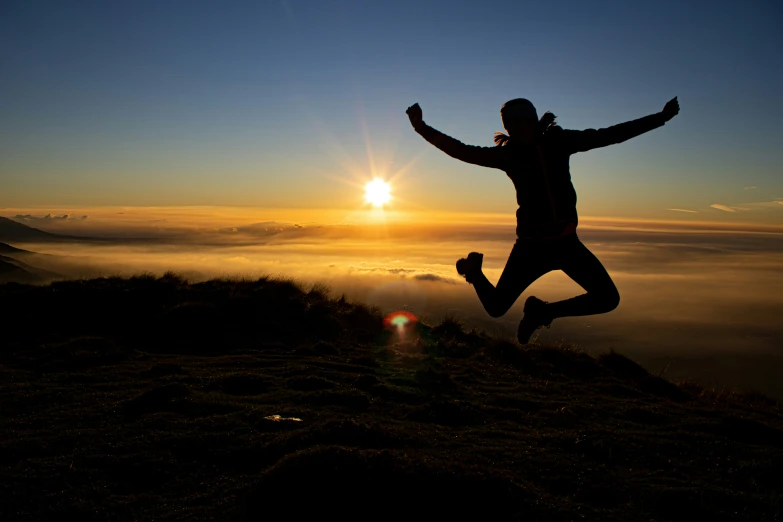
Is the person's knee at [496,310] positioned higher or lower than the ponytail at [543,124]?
lower

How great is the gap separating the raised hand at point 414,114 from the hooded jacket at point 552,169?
1.07 metres

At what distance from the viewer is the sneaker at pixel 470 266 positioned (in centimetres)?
596

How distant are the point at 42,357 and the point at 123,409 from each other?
210 inches

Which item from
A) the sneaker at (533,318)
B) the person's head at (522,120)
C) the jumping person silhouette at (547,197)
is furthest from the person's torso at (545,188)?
the sneaker at (533,318)

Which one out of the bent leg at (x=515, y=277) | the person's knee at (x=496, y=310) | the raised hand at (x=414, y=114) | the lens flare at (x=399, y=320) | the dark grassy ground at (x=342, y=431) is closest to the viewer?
the dark grassy ground at (x=342, y=431)

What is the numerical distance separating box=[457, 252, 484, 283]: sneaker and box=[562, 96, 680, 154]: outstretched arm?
1.53 m

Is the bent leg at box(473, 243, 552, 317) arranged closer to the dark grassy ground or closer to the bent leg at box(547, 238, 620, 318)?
the bent leg at box(547, 238, 620, 318)

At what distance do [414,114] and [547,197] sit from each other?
1793 millimetres

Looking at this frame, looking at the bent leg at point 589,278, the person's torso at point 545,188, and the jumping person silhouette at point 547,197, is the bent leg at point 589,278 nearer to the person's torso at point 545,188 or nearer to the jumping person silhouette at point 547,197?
the jumping person silhouette at point 547,197

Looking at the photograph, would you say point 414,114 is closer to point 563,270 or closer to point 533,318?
point 563,270

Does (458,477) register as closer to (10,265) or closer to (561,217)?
(561,217)

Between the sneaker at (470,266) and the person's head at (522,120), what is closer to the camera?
the person's head at (522,120)

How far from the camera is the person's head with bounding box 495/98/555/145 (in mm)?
5176

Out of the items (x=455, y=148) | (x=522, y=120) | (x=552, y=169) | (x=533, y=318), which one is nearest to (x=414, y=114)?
(x=455, y=148)
